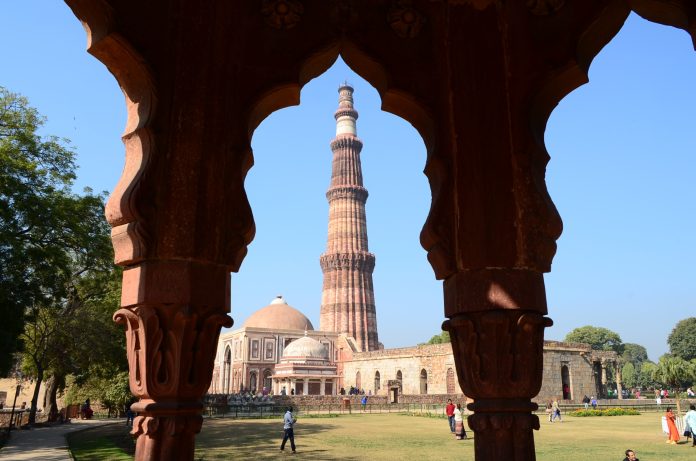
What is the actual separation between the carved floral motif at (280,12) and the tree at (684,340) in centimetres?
6439

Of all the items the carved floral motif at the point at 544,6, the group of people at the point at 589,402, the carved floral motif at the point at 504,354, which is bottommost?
the group of people at the point at 589,402

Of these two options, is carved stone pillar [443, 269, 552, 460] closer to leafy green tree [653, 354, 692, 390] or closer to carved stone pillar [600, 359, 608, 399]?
leafy green tree [653, 354, 692, 390]

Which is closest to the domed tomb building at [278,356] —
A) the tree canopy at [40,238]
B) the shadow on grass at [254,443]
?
the shadow on grass at [254,443]

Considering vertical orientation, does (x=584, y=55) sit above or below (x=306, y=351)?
below

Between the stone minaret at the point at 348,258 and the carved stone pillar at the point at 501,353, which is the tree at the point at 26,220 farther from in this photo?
the stone minaret at the point at 348,258

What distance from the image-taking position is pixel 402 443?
14.8 m

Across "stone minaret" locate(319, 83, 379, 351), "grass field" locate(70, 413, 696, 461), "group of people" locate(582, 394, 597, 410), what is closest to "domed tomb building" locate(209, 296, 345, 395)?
"stone minaret" locate(319, 83, 379, 351)

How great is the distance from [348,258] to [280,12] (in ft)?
170

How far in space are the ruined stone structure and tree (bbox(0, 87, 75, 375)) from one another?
1224cm

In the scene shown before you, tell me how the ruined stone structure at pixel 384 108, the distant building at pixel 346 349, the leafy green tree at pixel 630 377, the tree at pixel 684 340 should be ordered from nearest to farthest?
the ruined stone structure at pixel 384 108 < the distant building at pixel 346 349 < the tree at pixel 684 340 < the leafy green tree at pixel 630 377

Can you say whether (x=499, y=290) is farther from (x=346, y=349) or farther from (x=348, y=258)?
(x=348, y=258)

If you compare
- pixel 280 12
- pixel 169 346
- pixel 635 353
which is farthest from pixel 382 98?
pixel 635 353

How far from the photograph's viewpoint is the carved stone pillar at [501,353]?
248cm

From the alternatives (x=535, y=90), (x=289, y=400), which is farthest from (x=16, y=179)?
(x=289, y=400)
